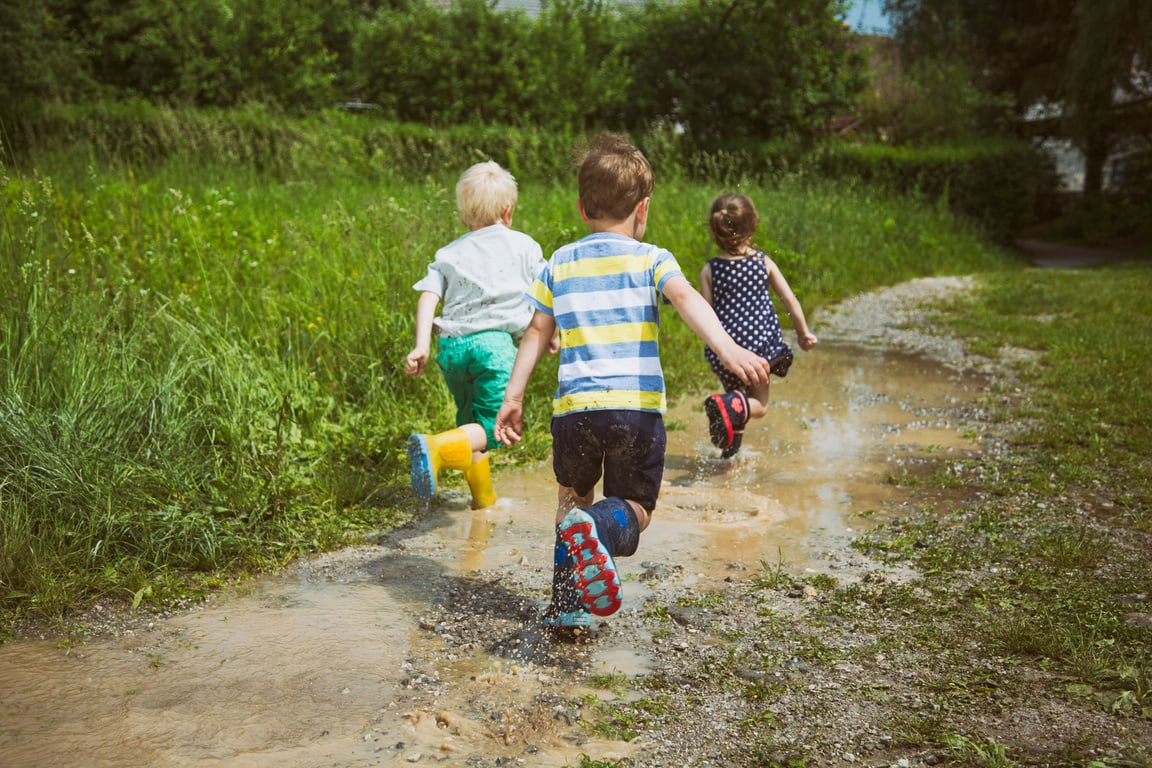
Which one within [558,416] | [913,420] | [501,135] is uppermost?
[501,135]

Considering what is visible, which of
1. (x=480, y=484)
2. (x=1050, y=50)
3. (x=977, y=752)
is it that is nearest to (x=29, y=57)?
(x=480, y=484)

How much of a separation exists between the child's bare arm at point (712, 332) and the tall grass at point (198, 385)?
1.86 m

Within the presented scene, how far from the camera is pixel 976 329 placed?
9516mm

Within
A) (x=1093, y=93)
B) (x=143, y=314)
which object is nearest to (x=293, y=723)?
(x=143, y=314)

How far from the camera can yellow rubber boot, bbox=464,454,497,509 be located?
14.5 feet

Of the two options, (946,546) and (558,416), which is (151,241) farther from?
(946,546)

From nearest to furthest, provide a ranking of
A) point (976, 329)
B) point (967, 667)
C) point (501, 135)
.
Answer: point (967, 667), point (976, 329), point (501, 135)

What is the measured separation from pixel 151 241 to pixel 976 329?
728cm

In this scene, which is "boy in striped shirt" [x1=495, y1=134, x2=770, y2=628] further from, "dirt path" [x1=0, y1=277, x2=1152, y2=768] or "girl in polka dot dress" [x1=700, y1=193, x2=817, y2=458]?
"girl in polka dot dress" [x1=700, y1=193, x2=817, y2=458]

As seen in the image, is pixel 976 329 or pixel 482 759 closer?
pixel 482 759

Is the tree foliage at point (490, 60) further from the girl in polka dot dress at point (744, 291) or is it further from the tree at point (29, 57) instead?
the girl in polka dot dress at point (744, 291)

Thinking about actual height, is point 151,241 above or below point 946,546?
above

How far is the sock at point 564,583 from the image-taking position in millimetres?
3021

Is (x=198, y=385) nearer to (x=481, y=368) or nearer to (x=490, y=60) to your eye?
(x=481, y=368)
